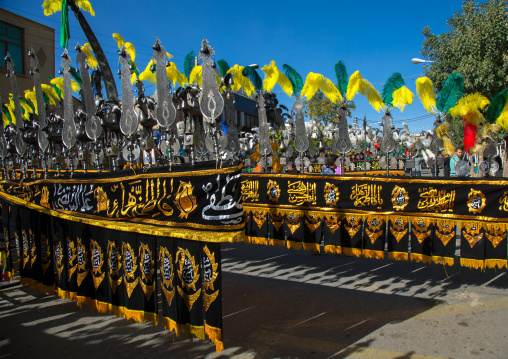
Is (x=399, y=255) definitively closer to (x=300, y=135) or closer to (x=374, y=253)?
(x=374, y=253)

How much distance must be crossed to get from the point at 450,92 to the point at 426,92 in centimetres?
65

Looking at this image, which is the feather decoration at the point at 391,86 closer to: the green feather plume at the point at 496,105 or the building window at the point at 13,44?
the green feather plume at the point at 496,105

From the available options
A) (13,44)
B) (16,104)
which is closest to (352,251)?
(16,104)

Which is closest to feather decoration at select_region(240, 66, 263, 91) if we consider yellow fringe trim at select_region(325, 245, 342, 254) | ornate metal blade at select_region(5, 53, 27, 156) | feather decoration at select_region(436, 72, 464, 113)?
feather decoration at select_region(436, 72, 464, 113)

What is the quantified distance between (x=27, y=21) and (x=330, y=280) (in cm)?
2184

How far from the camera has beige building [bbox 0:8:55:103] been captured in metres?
17.5

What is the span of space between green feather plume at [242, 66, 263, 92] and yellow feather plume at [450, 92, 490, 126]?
3.63m

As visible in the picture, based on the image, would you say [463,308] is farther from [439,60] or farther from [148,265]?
[439,60]

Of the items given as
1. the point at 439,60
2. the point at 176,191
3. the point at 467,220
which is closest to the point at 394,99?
the point at 467,220

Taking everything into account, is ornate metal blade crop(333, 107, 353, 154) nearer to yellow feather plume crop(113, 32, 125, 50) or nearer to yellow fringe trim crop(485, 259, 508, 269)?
yellow fringe trim crop(485, 259, 508, 269)

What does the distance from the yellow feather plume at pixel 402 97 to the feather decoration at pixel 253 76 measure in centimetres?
282

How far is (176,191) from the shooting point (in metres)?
2.93

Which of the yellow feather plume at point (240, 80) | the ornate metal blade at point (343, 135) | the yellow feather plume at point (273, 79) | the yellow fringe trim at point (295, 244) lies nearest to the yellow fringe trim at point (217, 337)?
the yellow fringe trim at point (295, 244)

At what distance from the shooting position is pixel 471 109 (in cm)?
608
